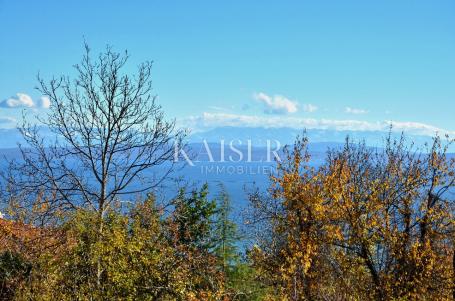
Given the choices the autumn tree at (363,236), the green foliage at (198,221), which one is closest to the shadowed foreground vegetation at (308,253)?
the autumn tree at (363,236)

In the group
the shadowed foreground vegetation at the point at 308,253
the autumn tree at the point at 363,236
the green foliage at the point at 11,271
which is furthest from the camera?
the green foliage at the point at 11,271

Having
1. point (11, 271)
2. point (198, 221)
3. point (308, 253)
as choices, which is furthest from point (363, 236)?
point (198, 221)

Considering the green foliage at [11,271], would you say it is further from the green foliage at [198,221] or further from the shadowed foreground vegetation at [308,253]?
the green foliage at [198,221]

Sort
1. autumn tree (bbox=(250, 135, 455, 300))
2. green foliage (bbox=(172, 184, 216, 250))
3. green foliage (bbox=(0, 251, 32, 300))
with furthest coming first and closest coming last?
green foliage (bbox=(172, 184, 216, 250)), green foliage (bbox=(0, 251, 32, 300)), autumn tree (bbox=(250, 135, 455, 300))

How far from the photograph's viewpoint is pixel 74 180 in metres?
19.2

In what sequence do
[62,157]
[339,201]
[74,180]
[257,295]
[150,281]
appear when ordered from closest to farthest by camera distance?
[150,281] < [339,201] < [74,180] < [62,157] < [257,295]

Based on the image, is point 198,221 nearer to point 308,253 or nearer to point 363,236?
point 363,236

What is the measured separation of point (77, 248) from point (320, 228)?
869 centimetres

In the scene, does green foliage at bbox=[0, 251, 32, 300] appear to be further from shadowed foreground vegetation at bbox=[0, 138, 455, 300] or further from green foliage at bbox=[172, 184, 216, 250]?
green foliage at bbox=[172, 184, 216, 250]

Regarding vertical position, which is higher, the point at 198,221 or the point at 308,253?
the point at 308,253

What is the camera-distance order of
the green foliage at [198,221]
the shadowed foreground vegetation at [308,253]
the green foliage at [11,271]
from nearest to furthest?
the shadowed foreground vegetation at [308,253] → the green foliage at [11,271] → the green foliage at [198,221]

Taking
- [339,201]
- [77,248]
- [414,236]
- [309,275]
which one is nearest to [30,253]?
[77,248]

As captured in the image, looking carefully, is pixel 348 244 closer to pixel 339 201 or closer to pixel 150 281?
pixel 339 201

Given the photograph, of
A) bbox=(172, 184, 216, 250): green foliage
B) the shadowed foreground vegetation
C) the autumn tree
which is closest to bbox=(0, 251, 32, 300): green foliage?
the shadowed foreground vegetation
